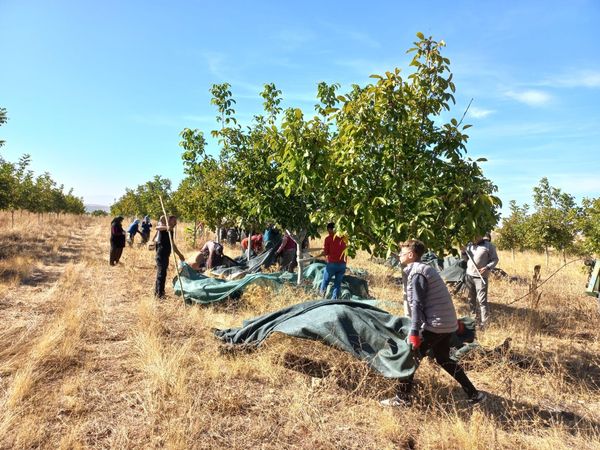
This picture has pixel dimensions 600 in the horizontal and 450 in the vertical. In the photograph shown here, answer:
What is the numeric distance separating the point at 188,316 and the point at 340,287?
11.2 ft

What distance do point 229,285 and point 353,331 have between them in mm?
3994

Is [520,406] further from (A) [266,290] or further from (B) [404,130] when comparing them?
(A) [266,290]

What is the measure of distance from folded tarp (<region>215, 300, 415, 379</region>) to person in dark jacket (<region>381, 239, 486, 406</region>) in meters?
0.22

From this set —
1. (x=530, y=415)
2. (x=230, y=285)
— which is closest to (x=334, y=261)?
(x=230, y=285)

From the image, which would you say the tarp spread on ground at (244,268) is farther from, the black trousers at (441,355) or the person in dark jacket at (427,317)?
the person in dark jacket at (427,317)

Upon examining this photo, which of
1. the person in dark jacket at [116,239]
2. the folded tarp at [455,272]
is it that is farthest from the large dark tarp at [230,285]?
the person in dark jacket at [116,239]

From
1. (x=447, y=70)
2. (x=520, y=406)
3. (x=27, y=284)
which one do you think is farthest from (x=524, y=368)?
(x=27, y=284)

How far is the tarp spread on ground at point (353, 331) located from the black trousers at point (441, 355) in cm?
18

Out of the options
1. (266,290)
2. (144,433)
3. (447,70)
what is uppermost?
(447,70)

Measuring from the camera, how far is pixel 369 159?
16.4ft

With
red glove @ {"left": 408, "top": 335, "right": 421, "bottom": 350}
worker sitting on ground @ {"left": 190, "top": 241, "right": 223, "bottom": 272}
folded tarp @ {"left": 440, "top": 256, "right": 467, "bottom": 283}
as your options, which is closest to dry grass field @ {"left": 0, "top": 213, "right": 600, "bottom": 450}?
red glove @ {"left": 408, "top": 335, "right": 421, "bottom": 350}

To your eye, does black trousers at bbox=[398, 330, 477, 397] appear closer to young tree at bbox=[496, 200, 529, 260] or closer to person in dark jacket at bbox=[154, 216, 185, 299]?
person in dark jacket at bbox=[154, 216, 185, 299]

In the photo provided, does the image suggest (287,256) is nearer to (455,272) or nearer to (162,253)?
(162,253)

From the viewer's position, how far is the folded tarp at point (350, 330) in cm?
409
